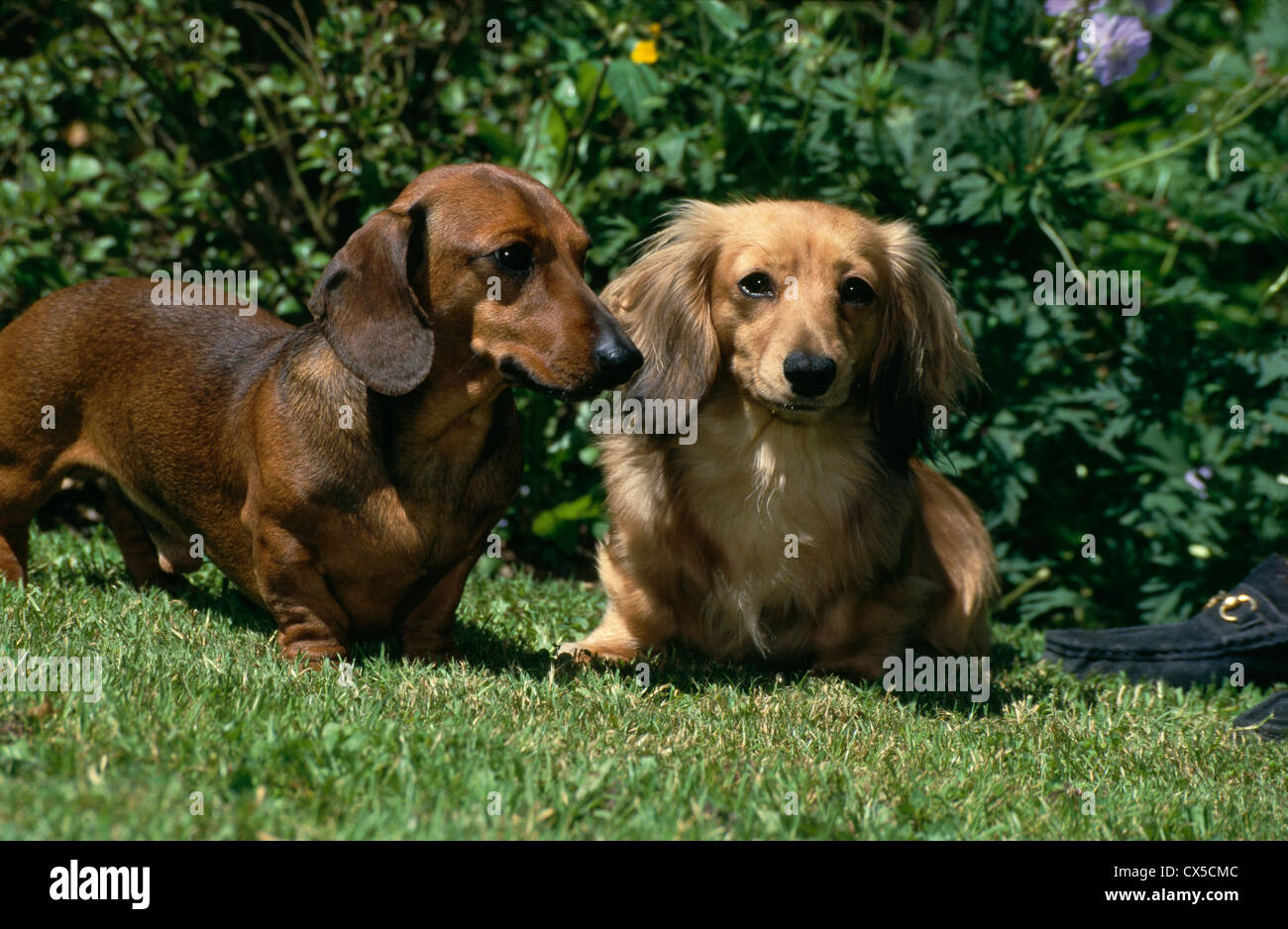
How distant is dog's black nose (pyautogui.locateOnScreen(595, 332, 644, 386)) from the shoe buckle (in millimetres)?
2414

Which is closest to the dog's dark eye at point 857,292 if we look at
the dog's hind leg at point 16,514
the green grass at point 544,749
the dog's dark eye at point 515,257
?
the dog's dark eye at point 515,257

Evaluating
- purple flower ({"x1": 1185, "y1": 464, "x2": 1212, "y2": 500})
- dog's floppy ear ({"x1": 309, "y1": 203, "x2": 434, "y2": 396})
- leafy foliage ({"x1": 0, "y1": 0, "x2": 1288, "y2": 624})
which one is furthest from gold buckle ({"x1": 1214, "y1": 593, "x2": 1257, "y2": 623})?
dog's floppy ear ({"x1": 309, "y1": 203, "x2": 434, "y2": 396})

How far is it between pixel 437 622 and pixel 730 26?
2.61m

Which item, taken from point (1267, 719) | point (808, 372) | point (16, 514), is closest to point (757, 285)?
point (808, 372)

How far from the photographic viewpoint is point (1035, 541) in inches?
215

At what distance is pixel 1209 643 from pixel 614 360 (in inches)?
97.7

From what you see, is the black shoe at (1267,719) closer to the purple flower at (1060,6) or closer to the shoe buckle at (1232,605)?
the shoe buckle at (1232,605)

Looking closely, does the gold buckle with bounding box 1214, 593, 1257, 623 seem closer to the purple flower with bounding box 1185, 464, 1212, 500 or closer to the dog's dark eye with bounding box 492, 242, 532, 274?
the purple flower with bounding box 1185, 464, 1212, 500

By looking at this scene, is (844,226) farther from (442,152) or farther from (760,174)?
(442,152)

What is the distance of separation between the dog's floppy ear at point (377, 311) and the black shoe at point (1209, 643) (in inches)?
105

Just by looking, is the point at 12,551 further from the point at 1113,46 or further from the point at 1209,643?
the point at 1113,46

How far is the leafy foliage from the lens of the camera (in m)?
4.98

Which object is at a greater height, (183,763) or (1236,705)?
(183,763)
